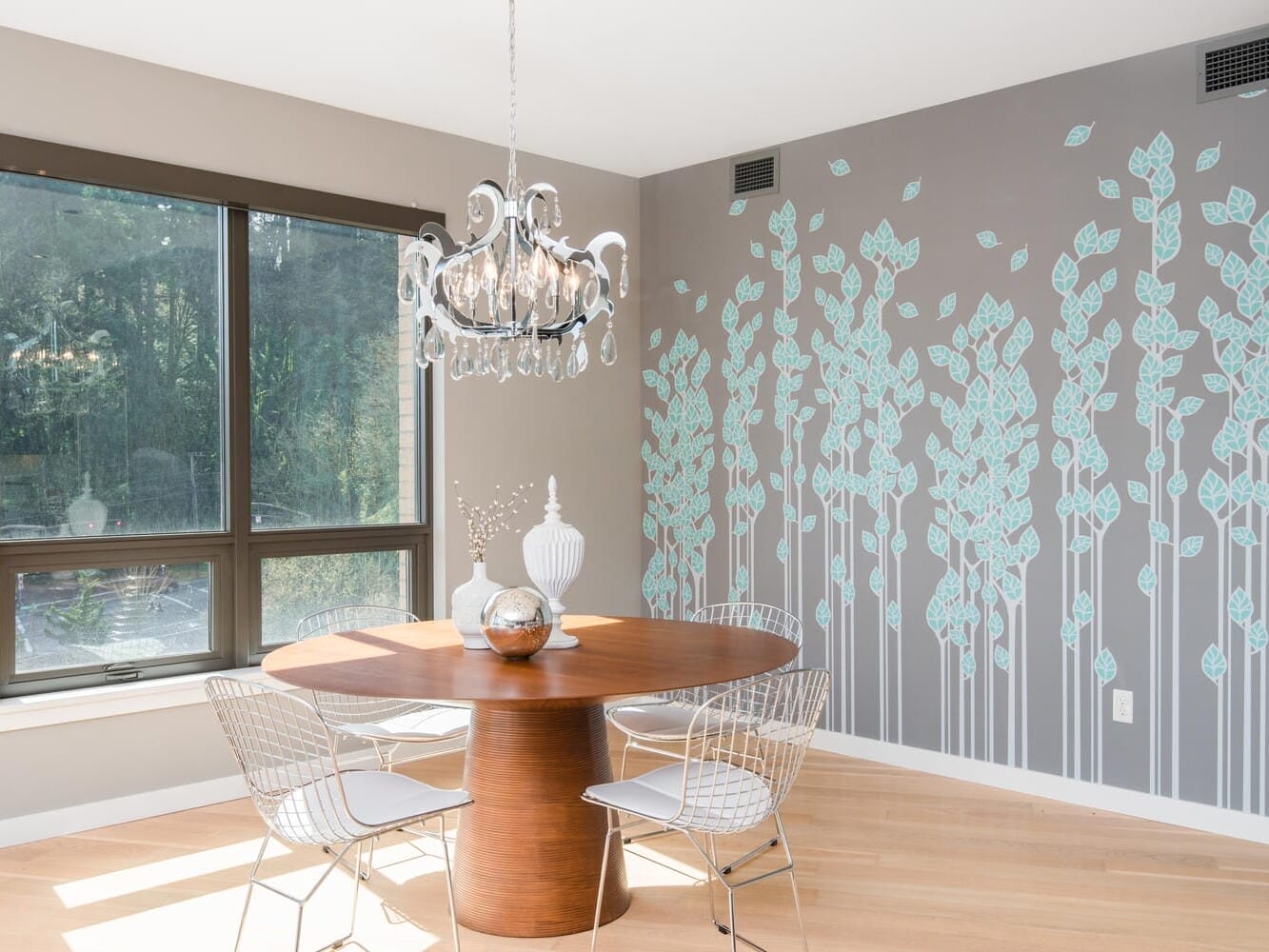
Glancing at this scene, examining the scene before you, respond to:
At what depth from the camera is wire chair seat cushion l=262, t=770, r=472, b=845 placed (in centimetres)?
243

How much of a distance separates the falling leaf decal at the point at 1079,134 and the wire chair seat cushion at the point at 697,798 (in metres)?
2.80

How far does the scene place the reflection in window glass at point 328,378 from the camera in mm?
4203

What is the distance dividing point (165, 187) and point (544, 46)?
4.97 ft

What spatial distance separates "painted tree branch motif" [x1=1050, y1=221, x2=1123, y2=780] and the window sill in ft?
9.90

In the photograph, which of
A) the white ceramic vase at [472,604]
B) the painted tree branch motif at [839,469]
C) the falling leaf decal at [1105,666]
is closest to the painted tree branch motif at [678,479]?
the painted tree branch motif at [839,469]

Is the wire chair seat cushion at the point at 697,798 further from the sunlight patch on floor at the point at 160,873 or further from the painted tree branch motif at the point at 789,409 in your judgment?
the painted tree branch motif at the point at 789,409

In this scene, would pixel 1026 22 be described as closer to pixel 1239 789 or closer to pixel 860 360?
pixel 860 360

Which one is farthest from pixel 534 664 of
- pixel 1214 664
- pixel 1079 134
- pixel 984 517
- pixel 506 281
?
pixel 1079 134

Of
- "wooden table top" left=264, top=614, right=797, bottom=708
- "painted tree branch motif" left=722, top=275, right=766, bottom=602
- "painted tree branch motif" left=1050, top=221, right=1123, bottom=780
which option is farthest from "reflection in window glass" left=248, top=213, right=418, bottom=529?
"painted tree branch motif" left=1050, top=221, right=1123, bottom=780

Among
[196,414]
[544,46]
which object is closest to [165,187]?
[196,414]

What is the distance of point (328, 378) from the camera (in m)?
4.40

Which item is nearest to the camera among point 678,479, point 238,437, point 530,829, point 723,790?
point 723,790

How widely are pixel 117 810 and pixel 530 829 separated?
181 cm

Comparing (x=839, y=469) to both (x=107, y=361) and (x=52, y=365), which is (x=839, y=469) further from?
(x=52, y=365)
